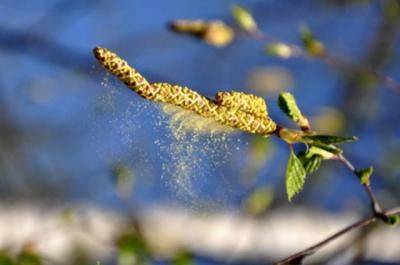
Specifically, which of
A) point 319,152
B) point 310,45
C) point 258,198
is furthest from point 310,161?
point 258,198

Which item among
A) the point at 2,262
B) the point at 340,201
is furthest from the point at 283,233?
the point at 2,262

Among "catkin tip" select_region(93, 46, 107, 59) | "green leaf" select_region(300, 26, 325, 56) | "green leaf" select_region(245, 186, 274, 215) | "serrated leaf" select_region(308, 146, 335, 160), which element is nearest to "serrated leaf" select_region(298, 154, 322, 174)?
"serrated leaf" select_region(308, 146, 335, 160)

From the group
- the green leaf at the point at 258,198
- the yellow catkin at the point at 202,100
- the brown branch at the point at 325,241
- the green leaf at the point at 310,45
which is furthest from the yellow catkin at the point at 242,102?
the green leaf at the point at 258,198

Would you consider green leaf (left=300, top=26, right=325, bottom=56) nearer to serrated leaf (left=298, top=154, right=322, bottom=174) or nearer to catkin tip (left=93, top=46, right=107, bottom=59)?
serrated leaf (left=298, top=154, right=322, bottom=174)

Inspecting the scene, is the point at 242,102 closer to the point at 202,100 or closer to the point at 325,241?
the point at 202,100

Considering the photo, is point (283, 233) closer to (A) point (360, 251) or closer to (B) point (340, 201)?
(B) point (340, 201)

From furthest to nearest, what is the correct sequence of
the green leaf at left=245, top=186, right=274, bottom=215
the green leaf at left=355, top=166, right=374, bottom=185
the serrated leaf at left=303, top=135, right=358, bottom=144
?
1. the green leaf at left=245, top=186, right=274, bottom=215
2. the green leaf at left=355, top=166, right=374, bottom=185
3. the serrated leaf at left=303, top=135, right=358, bottom=144

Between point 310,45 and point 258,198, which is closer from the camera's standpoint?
point 310,45

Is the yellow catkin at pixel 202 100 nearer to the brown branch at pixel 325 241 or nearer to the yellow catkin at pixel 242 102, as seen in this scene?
the yellow catkin at pixel 242 102
